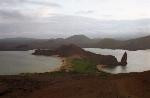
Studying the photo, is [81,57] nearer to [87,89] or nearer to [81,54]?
[81,54]

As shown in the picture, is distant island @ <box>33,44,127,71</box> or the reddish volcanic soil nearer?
the reddish volcanic soil

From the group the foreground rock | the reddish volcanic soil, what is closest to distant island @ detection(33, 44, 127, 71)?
the foreground rock

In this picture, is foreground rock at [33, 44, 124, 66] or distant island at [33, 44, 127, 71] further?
foreground rock at [33, 44, 124, 66]

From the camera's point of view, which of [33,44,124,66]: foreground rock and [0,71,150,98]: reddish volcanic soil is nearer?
[0,71,150,98]: reddish volcanic soil

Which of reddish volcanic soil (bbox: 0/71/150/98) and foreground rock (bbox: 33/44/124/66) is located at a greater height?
foreground rock (bbox: 33/44/124/66)

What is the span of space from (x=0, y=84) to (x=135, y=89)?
554 inches

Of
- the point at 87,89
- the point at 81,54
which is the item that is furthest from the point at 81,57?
the point at 87,89

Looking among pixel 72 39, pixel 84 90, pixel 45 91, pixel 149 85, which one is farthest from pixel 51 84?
pixel 72 39

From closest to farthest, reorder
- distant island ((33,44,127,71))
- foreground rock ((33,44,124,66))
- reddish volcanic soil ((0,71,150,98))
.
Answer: reddish volcanic soil ((0,71,150,98)) < distant island ((33,44,127,71)) < foreground rock ((33,44,124,66))

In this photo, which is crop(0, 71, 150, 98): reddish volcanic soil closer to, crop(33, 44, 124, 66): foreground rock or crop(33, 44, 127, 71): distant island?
crop(33, 44, 127, 71): distant island

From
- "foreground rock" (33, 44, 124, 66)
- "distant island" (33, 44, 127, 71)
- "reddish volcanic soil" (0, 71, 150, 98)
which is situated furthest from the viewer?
"foreground rock" (33, 44, 124, 66)

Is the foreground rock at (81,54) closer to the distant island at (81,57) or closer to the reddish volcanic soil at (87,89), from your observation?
the distant island at (81,57)

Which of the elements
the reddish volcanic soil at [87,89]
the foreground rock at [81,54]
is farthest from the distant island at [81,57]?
the reddish volcanic soil at [87,89]

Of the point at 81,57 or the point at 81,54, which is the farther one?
the point at 81,54
